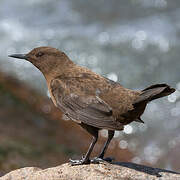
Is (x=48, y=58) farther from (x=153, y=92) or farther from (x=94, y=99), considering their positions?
(x=153, y=92)

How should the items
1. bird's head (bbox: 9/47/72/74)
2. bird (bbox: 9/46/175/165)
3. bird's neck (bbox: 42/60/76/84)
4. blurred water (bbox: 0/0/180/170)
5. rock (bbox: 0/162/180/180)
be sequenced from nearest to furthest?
rock (bbox: 0/162/180/180), bird (bbox: 9/46/175/165), bird's neck (bbox: 42/60/76/84), bird's head (bbox: 9/47/72/74), blurred water (bbox: 0/0/180/170)

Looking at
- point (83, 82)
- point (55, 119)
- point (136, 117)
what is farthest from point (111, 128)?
point (55, 119)

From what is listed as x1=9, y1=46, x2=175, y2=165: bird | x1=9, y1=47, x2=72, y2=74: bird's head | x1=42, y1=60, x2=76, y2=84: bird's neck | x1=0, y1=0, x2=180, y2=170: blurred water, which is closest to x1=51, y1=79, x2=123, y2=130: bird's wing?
x1=9, y1=46, x2=175, y2=165: bird

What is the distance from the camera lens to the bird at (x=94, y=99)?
18.2 ft

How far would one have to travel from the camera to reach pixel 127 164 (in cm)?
589

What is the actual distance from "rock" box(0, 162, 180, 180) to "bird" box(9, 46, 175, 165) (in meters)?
0.18

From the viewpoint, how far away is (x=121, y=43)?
13609mm

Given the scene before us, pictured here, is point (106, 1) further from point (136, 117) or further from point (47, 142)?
point (136, 117)

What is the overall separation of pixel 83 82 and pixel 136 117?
794 millimetres

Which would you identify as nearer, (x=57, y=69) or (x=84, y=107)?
(x=84, y=107)

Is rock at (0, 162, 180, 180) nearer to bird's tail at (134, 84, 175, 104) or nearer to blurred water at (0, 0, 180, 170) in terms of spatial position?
bird's tail at (134, 84, 175, 104)

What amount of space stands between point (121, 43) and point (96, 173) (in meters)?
8.52

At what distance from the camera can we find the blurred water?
456 inches

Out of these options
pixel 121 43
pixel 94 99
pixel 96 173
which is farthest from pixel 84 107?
pixel 121 43
